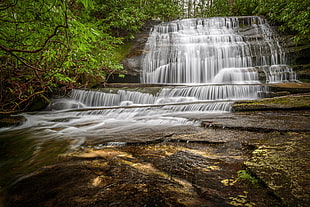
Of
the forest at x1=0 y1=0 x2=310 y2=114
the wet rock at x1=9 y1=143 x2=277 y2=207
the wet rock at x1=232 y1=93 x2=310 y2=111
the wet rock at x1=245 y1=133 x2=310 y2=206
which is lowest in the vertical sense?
the wet rock at x1=9 y1=143 x2=277 y2=207

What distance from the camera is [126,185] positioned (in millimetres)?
1292

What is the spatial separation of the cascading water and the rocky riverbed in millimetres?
3223

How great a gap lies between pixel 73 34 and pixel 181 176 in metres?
3.27

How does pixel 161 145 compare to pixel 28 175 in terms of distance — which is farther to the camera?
pixel 161 145

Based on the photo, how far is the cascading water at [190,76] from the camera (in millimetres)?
6059

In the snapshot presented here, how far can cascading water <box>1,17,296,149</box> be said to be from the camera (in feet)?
19.9

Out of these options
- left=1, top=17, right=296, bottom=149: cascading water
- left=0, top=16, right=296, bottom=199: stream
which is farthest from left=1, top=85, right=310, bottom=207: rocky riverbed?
left=1, top=17, right=296, bottom=149: cascading water

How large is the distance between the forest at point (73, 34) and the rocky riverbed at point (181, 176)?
52.1 inches

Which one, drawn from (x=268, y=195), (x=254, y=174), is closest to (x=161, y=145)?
(x=254, y=174)

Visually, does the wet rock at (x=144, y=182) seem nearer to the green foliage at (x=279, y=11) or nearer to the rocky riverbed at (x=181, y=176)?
the rocky riverbed at (x=181, y=176)

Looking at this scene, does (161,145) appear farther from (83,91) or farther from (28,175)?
(83,91)

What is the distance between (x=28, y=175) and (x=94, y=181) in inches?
36.8

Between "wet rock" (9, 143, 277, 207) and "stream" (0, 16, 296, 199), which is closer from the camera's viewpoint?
"wet rock" (9, 143, 277, 207)

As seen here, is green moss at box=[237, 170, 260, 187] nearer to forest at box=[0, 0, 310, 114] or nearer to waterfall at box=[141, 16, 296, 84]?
forest at box=[0, 0, 310, 114]
